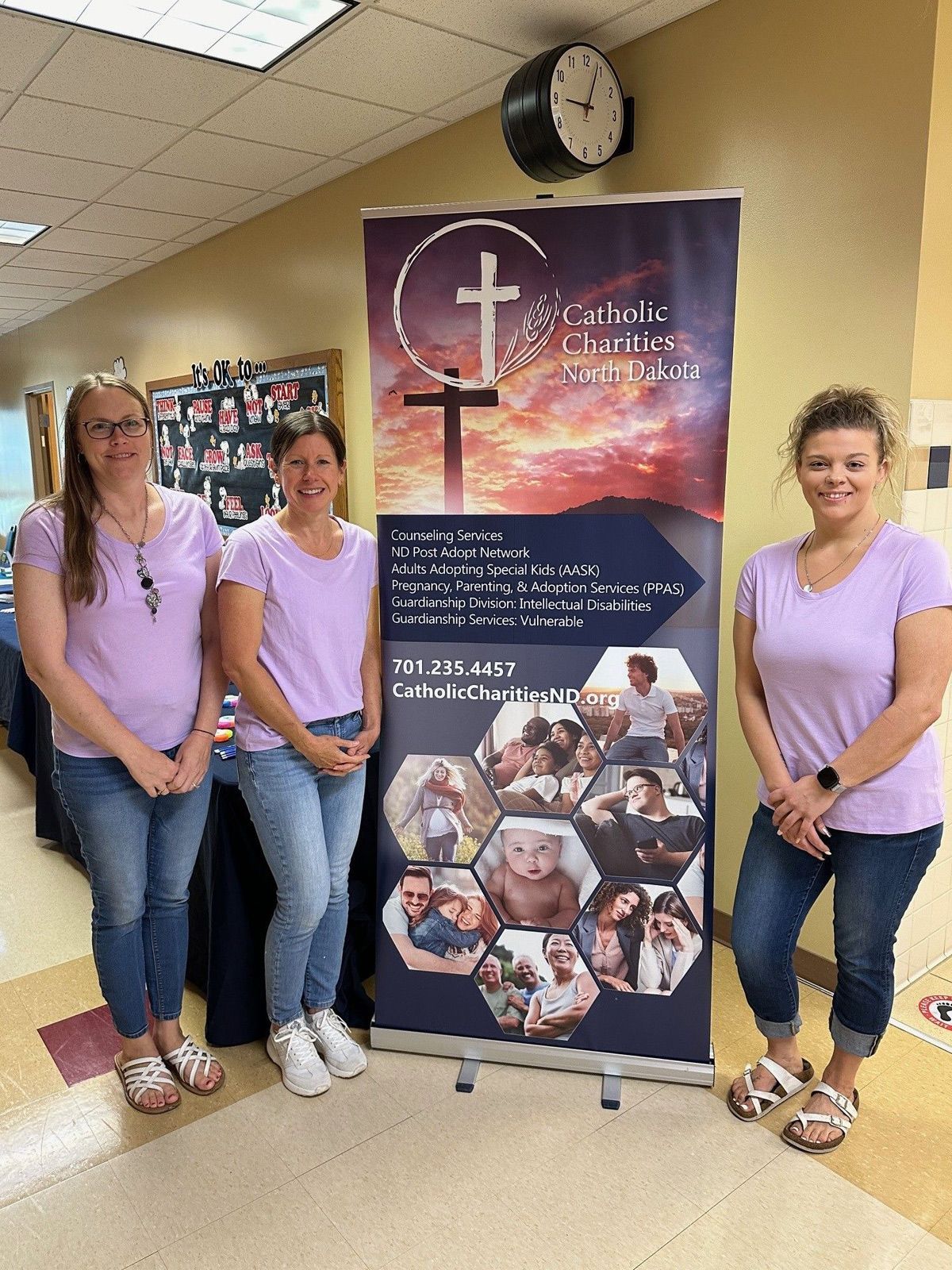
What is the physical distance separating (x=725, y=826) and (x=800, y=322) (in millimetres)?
1516

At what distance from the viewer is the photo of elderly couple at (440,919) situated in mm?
2268

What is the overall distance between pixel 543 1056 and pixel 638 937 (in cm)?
40

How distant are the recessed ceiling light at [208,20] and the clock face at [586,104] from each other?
633 millimetres

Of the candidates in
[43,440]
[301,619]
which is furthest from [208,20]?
[43,440]

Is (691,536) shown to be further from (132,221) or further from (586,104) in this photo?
(132,221)

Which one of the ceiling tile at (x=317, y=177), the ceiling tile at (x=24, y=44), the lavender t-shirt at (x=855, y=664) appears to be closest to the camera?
the lavender t-shirt at (x=855, y=664)

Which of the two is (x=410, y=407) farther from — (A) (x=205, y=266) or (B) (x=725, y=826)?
(A) (x=205, y=266)

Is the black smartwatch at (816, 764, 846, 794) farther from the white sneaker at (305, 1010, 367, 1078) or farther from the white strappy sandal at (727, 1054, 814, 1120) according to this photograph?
the white sneaker at (305, 1010, 367, 1078)

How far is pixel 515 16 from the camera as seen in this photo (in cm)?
270

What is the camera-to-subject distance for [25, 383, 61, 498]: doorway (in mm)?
8547

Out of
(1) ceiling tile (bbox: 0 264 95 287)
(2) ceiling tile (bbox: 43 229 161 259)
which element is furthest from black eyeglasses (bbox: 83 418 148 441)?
(1) ceiling tile (bbox: 0 264 95 287)

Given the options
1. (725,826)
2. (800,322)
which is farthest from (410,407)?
(725,826)

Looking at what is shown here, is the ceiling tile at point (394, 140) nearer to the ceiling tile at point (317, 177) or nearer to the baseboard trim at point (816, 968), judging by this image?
the ceiling tile at point (317, 177)

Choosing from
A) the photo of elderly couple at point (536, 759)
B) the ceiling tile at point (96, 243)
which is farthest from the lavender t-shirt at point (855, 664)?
the ceiling tile at point (96, 243)
